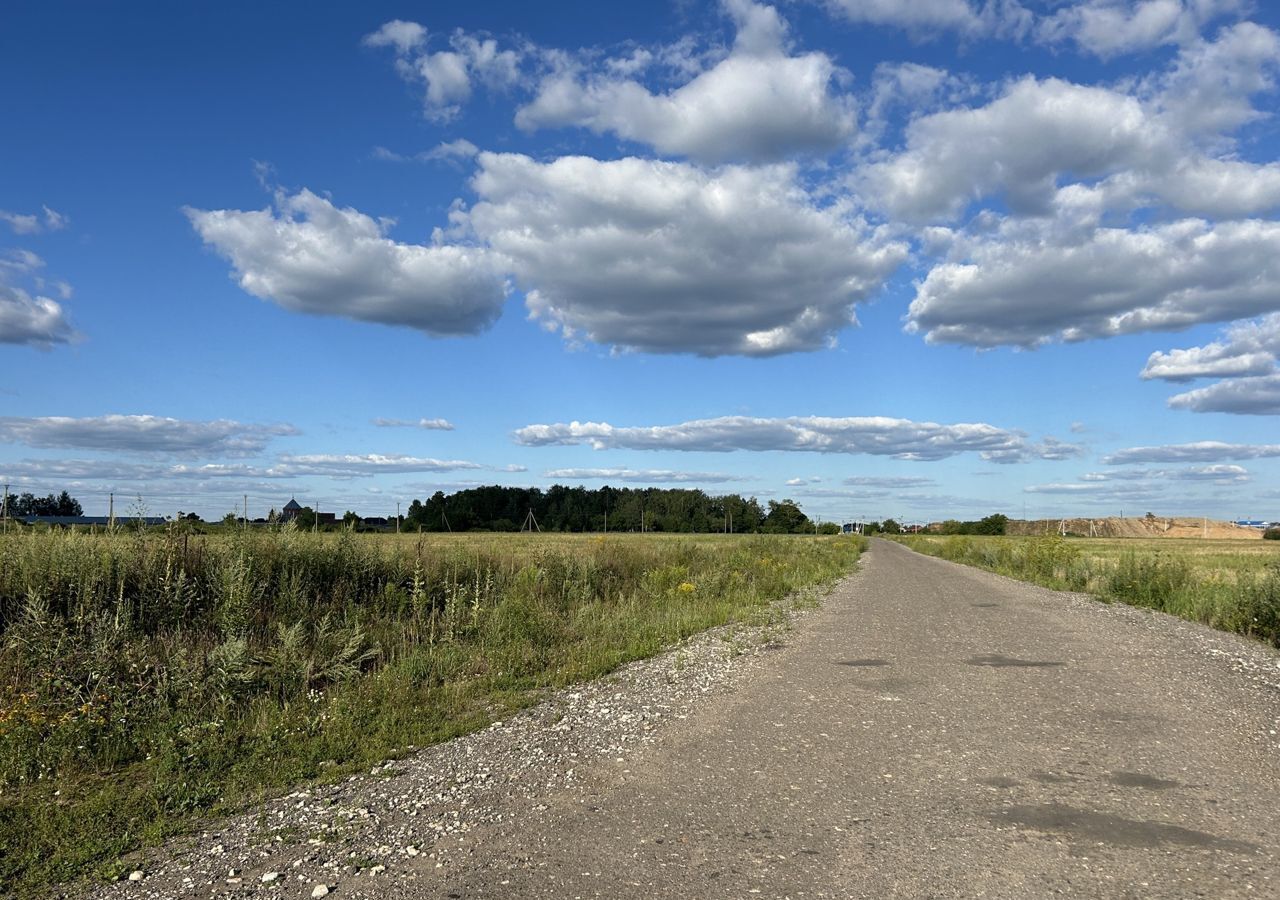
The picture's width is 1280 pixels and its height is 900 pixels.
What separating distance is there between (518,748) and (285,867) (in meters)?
2.59

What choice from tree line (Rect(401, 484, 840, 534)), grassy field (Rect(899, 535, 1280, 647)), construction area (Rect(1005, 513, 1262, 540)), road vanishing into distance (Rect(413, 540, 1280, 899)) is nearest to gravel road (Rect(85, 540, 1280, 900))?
road vanishing into distance (Rect(413, 540, 1280, 899))

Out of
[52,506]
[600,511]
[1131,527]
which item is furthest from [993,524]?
[52,506]

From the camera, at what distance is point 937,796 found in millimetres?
5629

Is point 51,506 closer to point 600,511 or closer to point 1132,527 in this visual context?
point 600,511

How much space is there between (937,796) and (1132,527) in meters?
198

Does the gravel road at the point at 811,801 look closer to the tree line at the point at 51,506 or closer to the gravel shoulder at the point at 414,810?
the gravel shoulder at the point at 414,810

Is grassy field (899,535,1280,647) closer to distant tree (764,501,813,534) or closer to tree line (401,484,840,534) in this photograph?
tree line (401,484,840,534)

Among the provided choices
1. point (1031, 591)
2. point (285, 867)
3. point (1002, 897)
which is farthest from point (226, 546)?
point (1031, 591)

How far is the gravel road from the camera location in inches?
173

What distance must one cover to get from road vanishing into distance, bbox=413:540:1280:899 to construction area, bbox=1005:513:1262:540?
162605 mm

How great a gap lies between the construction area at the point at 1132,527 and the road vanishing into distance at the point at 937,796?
163 meters

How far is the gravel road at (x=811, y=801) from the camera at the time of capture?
440 cm

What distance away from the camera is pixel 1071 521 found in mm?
195875

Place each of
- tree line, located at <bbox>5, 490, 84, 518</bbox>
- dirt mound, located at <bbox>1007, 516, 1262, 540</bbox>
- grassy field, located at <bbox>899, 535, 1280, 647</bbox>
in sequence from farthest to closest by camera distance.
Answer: dirt mound, located at <bbox>1007, 516, 1262, 540</bbox> < tree line, located at <bbox>5, 490, 84, 518</bbox> < grassy field, located at <bbox>899, 535, 1280, 647</bbox>
